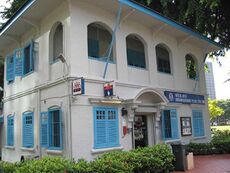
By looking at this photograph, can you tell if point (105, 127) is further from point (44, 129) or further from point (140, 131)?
point (140, 131)

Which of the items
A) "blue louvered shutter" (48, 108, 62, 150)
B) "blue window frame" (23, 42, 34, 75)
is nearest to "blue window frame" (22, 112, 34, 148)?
"blue louvered shutter" (48, 108, 62, 150)

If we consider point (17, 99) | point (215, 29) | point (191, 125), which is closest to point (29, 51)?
point (17, 99)

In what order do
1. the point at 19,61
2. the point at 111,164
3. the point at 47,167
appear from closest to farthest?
the point at 47,167 < the point at 111,164 < the point at 19,61

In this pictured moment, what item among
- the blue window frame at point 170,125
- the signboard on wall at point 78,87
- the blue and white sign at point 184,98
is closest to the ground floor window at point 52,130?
the signboard on wall at point 78,87

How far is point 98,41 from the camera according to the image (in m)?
11.3

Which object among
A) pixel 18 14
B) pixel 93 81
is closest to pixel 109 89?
pixel 93 81

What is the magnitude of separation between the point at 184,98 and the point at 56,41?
284 inches

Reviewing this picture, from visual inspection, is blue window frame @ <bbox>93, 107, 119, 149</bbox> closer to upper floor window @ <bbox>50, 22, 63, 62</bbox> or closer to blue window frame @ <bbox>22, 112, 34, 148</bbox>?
upper floor window @ <bbox>50, 22, 63, 62</bbox>

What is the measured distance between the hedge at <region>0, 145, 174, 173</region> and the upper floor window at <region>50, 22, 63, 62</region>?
488 cm

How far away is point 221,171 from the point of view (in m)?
9.40

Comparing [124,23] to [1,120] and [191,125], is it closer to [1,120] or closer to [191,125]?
[191,125]

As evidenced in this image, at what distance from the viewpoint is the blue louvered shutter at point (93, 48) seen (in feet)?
35.2

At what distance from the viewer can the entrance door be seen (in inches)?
472

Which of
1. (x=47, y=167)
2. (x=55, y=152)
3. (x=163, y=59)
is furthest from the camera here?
(x=163, y=59)
